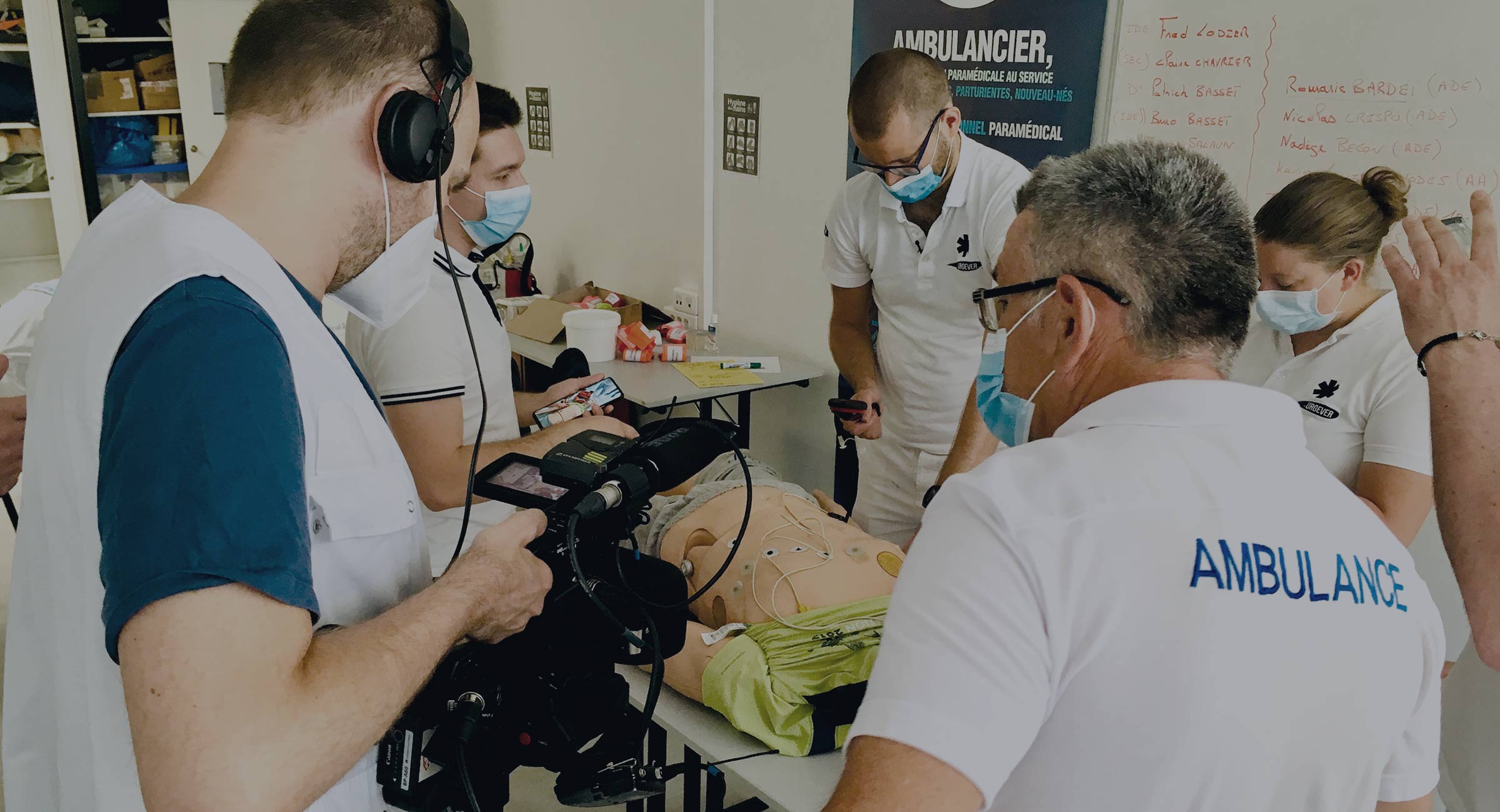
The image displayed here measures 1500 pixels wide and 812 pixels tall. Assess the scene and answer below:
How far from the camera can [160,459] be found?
0.73 m

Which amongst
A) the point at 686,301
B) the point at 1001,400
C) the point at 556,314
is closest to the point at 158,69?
the point at 556,314

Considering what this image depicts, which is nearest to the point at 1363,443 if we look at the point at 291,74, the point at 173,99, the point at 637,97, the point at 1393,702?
the point at 1393,702

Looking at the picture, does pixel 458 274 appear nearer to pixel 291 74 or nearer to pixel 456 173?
pixel 456 173

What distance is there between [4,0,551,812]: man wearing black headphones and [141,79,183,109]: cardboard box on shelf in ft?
19.0

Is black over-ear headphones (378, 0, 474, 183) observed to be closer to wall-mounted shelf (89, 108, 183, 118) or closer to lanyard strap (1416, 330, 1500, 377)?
lanyard strap (1416, 330, 1500, 377)

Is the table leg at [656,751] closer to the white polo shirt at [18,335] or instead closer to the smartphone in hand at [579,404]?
the smartphone in hand at [579,404]

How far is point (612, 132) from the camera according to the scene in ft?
14.8

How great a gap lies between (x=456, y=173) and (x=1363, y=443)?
1.66 m

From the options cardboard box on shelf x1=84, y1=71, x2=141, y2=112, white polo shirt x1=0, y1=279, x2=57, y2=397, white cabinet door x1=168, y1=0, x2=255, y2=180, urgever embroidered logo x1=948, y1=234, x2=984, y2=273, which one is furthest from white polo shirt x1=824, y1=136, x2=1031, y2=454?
cardboard box on shelf x1=84, y1=71, x2=141, y2=112

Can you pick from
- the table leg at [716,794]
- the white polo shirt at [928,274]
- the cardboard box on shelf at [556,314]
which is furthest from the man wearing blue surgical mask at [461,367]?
the cardboard box on shelf at [556,314]

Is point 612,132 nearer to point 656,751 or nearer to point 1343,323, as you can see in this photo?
point 656,751

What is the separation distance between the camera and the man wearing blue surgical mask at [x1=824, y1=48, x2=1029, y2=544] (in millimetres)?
2344

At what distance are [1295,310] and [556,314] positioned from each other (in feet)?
9.37

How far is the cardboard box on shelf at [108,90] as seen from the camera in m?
5.64
